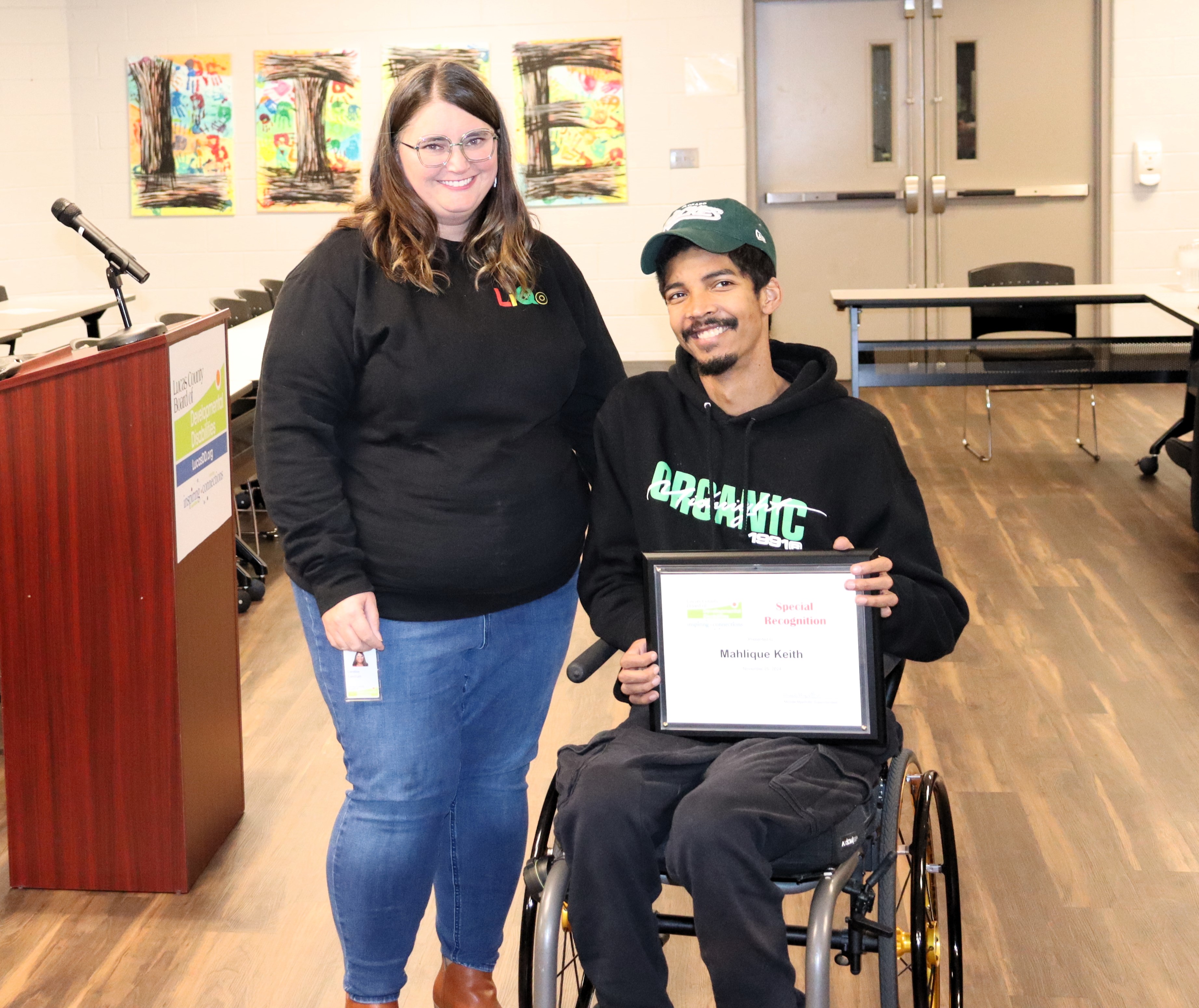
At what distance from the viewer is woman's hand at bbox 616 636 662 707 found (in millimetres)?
1768

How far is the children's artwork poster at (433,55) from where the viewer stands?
25.4 ft

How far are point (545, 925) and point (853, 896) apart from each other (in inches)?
15.9

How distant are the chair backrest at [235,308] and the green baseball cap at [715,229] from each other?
4.03 m

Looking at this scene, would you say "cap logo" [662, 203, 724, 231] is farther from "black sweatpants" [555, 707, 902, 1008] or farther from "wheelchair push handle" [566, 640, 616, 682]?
"black sweatpants" [555, 707, 902, 1008]

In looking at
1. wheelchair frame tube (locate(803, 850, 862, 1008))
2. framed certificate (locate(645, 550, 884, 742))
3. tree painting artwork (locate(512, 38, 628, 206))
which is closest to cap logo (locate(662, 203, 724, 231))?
framed certificate (locate(645, 550, 884, 742))

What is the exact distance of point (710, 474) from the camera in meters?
1.88

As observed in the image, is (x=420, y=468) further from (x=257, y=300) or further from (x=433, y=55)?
(x=433, y=55)

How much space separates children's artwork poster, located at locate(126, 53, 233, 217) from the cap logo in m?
6.62

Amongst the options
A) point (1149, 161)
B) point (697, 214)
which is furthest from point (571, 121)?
point (697, 214)

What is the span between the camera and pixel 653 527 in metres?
1.90

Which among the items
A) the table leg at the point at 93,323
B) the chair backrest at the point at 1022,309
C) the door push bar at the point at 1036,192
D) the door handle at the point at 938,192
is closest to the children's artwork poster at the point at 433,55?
the table leg at the point at 93,323

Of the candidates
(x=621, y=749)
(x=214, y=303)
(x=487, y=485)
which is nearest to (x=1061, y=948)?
(x=621, y=749)

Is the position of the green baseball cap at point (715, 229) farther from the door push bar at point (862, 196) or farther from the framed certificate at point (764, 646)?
the door push bar at point (862, 196)

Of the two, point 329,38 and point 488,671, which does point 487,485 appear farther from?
point 329,38
